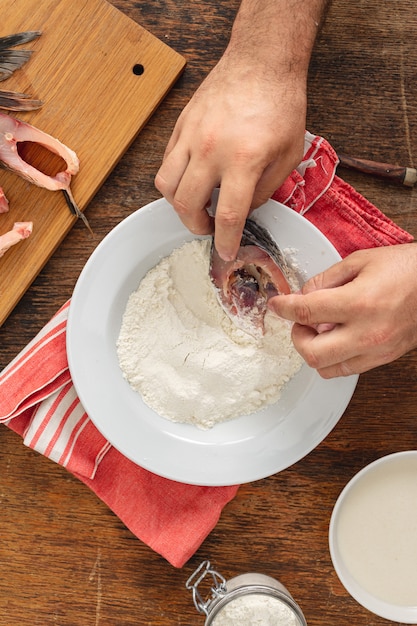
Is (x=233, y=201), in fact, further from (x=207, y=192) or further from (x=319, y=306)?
(x=319, y=306)

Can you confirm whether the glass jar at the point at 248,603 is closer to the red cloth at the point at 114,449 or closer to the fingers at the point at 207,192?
the red cloth at the point at 114,449

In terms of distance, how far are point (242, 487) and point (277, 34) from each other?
0.80 m

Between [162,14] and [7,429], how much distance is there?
2.67 feet

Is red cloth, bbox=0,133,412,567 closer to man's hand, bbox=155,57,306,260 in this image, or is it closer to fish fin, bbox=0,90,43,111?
man's hand, bbox=155,57,306,260

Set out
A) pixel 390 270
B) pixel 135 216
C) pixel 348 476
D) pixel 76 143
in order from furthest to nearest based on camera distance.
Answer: pixel 348 476 → pixel 76 143 → pixel 135 216 → pixel 390 270

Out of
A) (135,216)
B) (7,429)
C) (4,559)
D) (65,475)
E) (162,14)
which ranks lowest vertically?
(4,559)

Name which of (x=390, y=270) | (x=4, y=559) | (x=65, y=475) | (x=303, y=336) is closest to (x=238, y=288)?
(x=303, y=336)

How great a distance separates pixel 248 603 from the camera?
120cm

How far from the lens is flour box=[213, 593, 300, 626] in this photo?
119 centimetres

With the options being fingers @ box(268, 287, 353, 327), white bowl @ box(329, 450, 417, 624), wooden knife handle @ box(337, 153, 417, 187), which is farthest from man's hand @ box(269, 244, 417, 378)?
white bowl @ box(329, 450, 417, 624)

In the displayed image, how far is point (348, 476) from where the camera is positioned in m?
1.24

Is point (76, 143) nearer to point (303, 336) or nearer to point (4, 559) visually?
point (303, 336)

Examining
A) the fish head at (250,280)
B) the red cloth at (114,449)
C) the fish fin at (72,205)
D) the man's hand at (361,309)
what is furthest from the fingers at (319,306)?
the fish fin at (72,205)

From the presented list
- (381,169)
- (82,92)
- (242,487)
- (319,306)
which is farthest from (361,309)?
(82,92)
